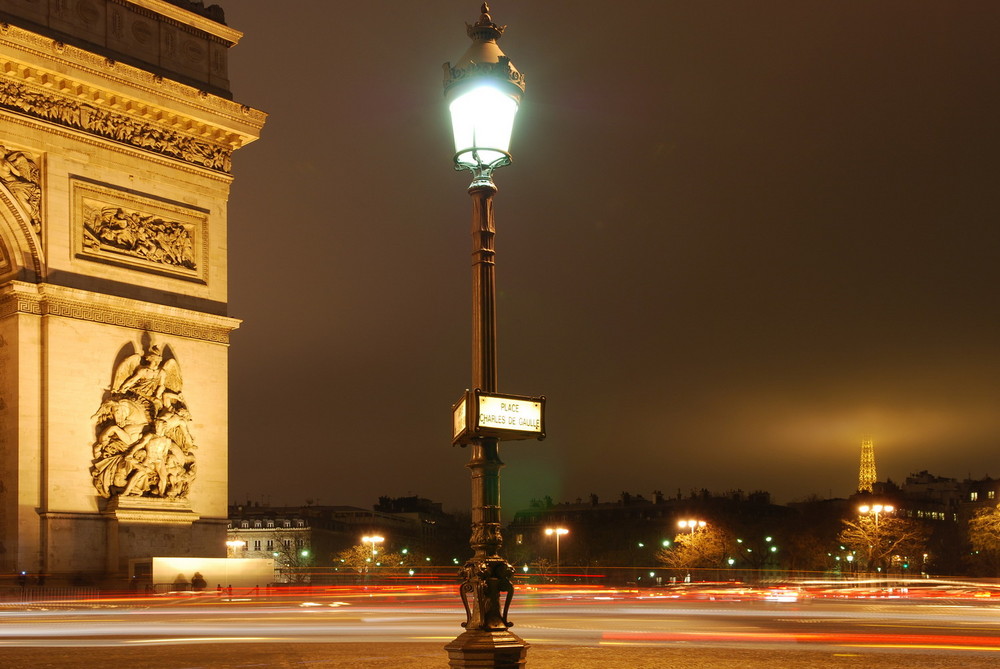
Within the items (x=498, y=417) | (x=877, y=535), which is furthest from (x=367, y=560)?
(x=498, y=417)

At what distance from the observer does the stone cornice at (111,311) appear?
2345 cm

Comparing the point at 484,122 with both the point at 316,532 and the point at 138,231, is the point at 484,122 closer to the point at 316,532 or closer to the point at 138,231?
the point at 138,231

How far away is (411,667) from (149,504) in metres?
14.1

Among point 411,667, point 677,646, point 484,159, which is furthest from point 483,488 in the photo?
point 677,646

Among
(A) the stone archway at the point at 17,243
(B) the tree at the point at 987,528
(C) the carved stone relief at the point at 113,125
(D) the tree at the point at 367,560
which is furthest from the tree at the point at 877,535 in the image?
(A) the stone archway at the point at 17,243

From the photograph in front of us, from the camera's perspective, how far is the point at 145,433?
24750 mm

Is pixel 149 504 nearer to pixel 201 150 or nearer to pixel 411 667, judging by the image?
pixel 201 150

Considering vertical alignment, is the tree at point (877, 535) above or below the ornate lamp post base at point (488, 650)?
below

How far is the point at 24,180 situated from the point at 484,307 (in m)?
18.4

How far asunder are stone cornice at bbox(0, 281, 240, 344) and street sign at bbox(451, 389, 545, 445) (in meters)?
17.6

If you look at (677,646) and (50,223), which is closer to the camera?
(677,646)

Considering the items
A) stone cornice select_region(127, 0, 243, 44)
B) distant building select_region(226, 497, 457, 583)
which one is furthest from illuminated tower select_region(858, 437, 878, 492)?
stone cornice select_region(127, 0, 243, 44)

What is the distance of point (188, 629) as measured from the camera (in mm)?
17000

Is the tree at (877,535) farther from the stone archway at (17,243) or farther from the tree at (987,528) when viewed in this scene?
the stone archway at (17,243)
